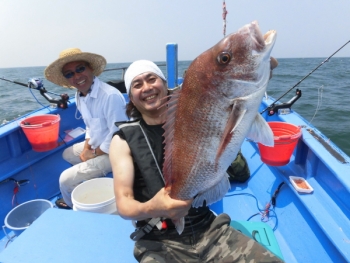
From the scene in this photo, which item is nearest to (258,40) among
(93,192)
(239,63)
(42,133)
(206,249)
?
(239,63)

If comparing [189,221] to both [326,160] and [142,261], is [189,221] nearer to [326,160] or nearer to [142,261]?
[142,261]

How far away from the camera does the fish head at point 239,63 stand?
132 cm

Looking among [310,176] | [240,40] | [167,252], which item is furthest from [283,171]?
[240,40]

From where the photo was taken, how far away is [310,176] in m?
3.21

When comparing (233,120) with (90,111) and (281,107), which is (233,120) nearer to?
(90,111)

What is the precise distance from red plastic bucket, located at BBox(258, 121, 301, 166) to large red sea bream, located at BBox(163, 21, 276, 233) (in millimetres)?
1612

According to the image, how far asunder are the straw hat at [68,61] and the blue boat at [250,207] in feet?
3.33

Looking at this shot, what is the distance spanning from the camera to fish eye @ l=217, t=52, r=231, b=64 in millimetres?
1348

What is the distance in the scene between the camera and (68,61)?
374cm

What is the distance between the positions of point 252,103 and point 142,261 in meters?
1.40

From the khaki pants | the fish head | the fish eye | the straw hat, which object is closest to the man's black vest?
the fish head

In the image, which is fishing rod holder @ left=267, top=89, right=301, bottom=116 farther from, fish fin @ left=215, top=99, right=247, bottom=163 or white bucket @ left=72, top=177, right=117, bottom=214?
fish fin @ left=215, top=99, right=247, bottom=163

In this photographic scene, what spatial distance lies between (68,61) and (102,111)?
0.87 metres

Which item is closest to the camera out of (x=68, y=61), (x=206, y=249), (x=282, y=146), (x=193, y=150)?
(x=193, y=150)
